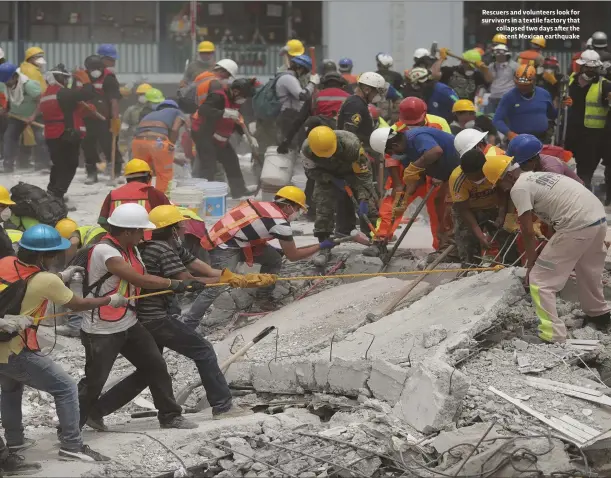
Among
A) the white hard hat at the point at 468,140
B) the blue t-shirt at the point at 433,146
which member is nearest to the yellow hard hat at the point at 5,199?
the blue t-shirt at the point at 433,146

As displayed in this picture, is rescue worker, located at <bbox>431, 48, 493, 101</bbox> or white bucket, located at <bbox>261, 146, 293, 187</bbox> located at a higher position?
rescue worker, located at <bbox>431, 48, 493, 101</bbox>

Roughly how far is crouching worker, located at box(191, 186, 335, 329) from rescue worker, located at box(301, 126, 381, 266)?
74 cm

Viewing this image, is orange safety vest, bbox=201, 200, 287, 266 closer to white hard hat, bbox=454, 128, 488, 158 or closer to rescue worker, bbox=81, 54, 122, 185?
white hard hat, bbox=454, 128, 488, 158

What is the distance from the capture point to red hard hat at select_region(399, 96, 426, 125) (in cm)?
1176

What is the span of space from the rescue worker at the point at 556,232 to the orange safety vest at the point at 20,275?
350 cm

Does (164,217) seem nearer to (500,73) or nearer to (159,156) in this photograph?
(159,156)

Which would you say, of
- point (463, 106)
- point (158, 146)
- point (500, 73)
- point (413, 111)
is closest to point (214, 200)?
point (158, 146)

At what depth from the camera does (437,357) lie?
8523 mm

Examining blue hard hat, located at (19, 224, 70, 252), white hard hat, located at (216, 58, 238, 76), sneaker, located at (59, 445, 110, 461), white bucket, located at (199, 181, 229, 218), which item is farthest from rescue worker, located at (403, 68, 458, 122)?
sneaker, located at (59, 445, 110, 461)

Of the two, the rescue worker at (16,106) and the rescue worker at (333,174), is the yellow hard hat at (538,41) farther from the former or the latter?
the rescue worker at (16,106)

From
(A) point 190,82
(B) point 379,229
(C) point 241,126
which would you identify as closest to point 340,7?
(A) point 190,82

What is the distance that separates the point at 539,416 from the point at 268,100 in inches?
312

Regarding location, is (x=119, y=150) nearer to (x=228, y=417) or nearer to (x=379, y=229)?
(x=379, y=229)

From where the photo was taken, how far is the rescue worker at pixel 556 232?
902 cm
